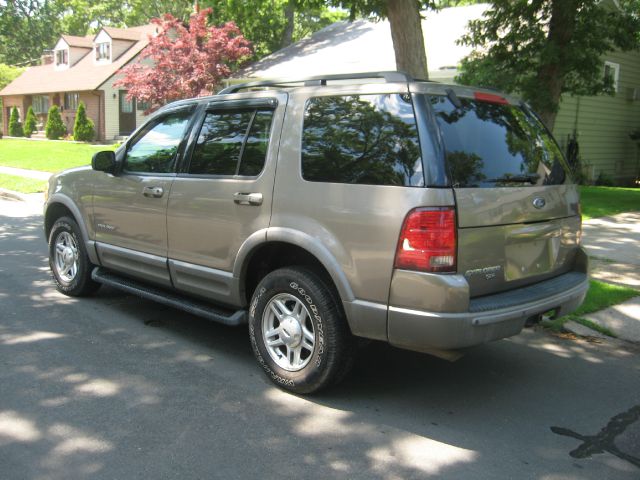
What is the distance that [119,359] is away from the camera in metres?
4.73

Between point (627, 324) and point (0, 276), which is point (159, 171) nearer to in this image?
point (0, 276)

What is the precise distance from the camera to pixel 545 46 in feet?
34.4

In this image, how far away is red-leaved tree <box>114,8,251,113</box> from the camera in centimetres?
2378

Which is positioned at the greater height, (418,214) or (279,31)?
(279,31)

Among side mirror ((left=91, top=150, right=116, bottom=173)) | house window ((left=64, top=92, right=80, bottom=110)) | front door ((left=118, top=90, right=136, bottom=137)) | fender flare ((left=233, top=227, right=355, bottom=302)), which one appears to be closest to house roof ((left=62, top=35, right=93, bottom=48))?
house window ((left=64, top=92, right=80, bottom=110))

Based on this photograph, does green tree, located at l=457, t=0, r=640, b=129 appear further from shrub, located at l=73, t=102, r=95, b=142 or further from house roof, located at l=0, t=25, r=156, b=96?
shrub, located at l=73, t=102, r=95, b=142

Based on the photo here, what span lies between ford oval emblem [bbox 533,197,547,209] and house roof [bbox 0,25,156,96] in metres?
31.9

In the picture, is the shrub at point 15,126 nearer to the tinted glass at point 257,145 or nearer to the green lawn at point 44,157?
the green lawn at point 44,157

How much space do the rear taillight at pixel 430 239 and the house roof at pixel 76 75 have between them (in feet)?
105

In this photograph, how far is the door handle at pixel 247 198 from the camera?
4312 millimetres

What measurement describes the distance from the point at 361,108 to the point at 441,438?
2017mm

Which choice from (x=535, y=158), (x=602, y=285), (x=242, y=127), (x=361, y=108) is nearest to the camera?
(x=361, y=108)

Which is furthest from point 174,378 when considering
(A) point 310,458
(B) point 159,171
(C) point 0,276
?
(C) point 0,276

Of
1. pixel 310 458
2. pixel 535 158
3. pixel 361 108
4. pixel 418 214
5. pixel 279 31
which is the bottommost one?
pixel 310 458
